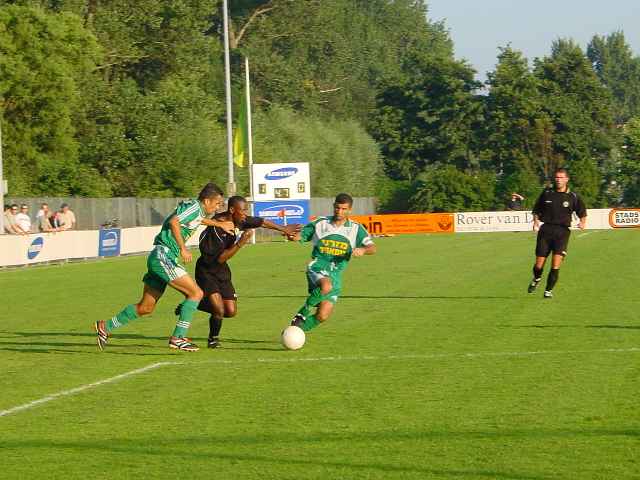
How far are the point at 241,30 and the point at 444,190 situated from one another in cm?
1746

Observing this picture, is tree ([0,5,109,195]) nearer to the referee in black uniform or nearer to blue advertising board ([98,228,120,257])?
blue advertising board ([98,228,120,257])

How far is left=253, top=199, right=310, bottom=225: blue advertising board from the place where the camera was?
51.2 metres

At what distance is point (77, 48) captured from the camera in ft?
183

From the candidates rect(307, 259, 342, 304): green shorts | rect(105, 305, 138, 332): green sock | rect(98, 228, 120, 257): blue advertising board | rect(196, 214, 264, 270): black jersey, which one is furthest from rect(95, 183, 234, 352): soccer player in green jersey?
rect(98, 228, 120, 257): blue advertising board

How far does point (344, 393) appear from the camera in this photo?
1043 centimetres

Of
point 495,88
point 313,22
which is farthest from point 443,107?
point 313,22

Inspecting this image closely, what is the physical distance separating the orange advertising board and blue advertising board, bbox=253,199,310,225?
6.58m

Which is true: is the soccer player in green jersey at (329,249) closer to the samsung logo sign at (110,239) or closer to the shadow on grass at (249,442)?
the shadow on grass at (249,442)

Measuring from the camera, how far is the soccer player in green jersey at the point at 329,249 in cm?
1365

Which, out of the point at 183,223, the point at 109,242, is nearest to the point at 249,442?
the point at 183,223

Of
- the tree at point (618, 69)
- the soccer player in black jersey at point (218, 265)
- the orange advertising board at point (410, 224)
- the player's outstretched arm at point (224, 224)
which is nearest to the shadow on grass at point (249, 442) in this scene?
the player's outstretched arm at point (224, 224)

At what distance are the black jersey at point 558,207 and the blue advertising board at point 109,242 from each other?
2099 cm

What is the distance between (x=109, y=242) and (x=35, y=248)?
5.19 m

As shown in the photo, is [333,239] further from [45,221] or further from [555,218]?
[45,221]
